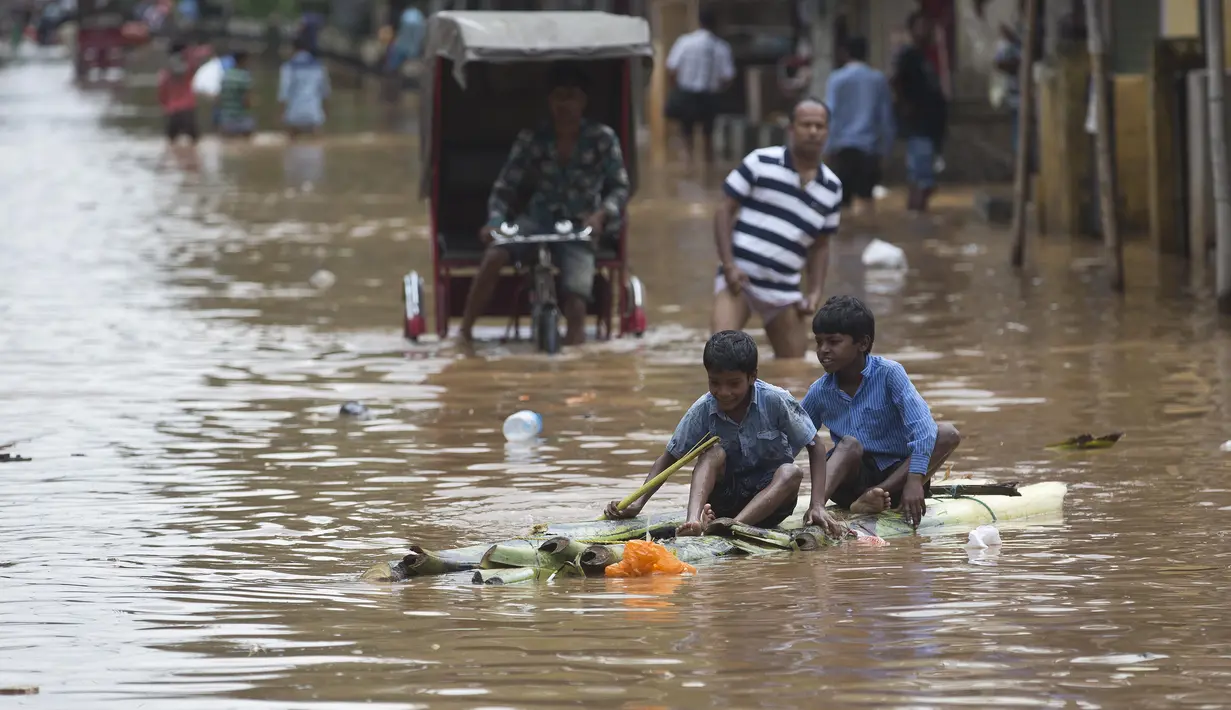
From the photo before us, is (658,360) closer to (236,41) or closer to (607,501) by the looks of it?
(607,501)

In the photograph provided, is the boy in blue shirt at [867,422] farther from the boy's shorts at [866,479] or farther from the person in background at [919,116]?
the person in background at [919,116]

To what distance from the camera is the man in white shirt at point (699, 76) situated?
29312 mm

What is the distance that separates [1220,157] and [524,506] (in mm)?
6707

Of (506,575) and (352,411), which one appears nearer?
(506,575)

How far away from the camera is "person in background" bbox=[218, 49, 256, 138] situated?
3625 cm

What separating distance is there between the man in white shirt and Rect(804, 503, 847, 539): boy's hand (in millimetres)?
22186

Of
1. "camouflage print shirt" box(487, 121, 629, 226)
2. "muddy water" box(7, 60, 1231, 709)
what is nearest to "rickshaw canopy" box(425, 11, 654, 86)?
"camouflage print shirt" box(487, 121, 629, 226)

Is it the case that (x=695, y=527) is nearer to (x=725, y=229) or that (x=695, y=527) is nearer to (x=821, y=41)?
(x=725, y=229)

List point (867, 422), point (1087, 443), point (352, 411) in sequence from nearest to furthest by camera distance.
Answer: point (867, 422) < point (1087, 443) < point (352, 411)

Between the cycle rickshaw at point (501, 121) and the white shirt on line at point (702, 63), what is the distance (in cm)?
1531

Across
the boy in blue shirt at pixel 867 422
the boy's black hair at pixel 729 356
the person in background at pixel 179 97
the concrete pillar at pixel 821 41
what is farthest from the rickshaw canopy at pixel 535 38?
the person in background at pixel 179 97

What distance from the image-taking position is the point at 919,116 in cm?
2183

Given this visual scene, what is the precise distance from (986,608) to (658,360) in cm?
640

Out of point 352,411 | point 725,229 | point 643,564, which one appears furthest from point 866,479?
point 725,229
